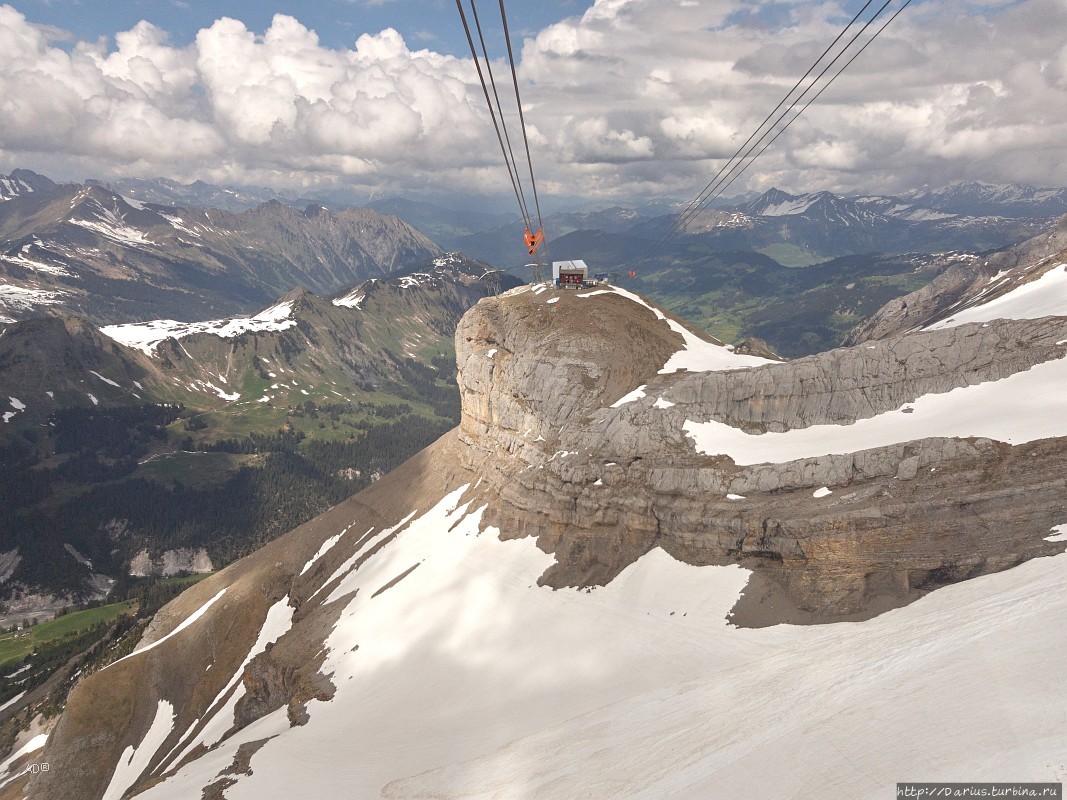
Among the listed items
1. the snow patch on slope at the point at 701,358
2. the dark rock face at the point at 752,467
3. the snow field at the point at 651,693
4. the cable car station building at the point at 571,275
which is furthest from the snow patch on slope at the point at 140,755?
the cable car station building at the point at 571,275

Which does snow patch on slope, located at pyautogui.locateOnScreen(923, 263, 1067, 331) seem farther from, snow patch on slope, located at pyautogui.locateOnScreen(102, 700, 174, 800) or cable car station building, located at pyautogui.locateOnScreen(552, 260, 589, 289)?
snow patch on slope, located at pyautogui.locateOnScreen(102, 700, 174, 800)

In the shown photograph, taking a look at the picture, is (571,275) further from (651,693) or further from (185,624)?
(185,624)

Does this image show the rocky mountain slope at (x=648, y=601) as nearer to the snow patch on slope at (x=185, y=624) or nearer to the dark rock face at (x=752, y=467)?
the dark rock face at (x=752, y=467)

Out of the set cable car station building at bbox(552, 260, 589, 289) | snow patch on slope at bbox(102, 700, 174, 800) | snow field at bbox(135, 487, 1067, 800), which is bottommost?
snow patch on slope at bbox(102, 700, 174, 800)

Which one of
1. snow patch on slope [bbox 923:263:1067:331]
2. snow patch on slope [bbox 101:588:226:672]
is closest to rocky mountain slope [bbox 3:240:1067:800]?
snow patch on slope [bbox 101:588:226:672]

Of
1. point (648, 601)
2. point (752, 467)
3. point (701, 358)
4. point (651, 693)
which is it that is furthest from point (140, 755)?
point (701, 358)

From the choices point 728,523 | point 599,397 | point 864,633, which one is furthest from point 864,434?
point 599,397
